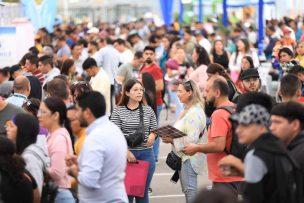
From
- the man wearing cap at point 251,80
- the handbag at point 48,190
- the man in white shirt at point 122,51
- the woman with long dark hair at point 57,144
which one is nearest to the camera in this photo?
the handbag at point 48,190

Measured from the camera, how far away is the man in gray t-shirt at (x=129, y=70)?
18.1 m

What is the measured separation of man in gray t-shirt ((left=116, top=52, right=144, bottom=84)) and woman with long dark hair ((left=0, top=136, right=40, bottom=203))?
10187 mm

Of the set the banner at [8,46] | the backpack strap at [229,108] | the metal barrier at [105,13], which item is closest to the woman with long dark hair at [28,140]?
the backpack strap at [229,108]

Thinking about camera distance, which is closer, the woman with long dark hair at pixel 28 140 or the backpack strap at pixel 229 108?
the woman with long dark hair at pixel 28 140

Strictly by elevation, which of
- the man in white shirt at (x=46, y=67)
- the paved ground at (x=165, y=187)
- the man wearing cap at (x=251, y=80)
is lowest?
the paved ground at (x=165, y=187)

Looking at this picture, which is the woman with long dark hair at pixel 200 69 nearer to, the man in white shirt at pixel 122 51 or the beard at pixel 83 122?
the man in white shirt at pixel 122 51

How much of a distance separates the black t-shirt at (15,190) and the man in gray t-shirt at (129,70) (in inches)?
402

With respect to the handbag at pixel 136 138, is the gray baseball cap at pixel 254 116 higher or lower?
higher

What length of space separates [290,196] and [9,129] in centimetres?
271

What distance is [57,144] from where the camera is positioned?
344 inches

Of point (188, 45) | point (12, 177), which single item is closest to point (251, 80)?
point (12, 177)

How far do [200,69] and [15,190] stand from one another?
391 inches

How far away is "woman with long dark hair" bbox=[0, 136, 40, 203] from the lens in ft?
25.4

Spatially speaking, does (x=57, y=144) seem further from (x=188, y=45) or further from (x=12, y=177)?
(x=188, y=45)
